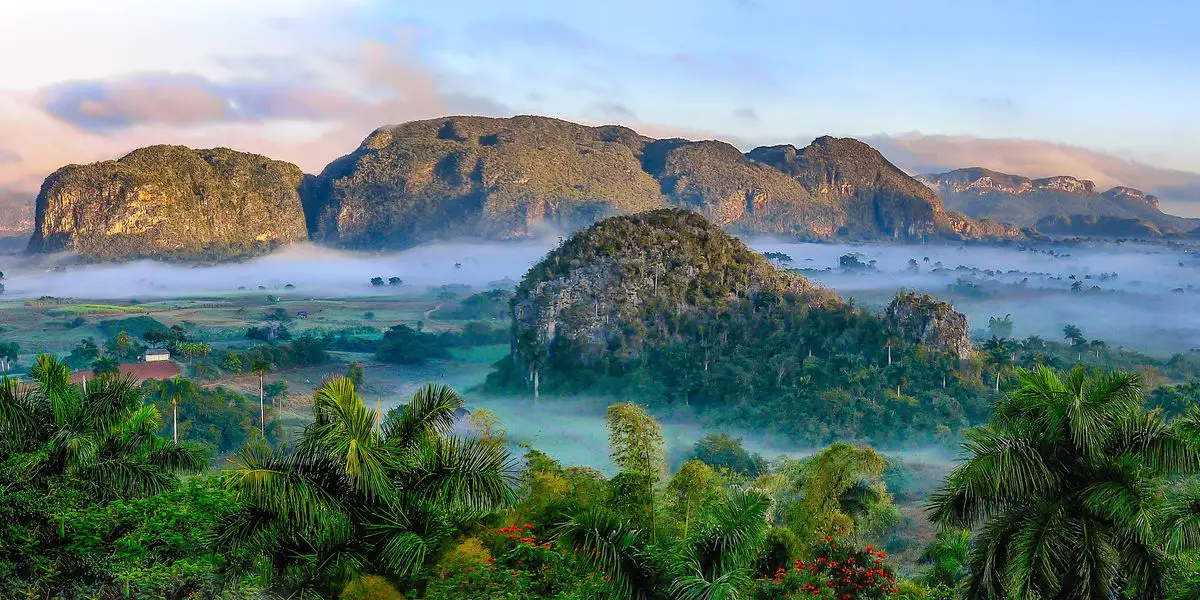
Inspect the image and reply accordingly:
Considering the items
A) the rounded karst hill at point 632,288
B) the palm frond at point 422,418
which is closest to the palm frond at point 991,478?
the palm frond at point 422,418

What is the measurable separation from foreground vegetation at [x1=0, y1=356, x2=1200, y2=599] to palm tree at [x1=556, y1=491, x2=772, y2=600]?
26 millimetres

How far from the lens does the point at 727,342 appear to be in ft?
190

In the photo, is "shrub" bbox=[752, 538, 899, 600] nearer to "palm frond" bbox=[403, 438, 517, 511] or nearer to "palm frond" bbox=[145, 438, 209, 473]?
"palm frond" bbox=[403, 438, 517, 511]

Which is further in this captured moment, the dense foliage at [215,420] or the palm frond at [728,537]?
the dense foliage at [215,420]

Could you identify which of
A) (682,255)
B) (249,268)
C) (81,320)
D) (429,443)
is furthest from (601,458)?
(249,268)

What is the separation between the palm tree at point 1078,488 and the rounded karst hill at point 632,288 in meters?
47.2

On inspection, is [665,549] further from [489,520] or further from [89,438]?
[89,438]

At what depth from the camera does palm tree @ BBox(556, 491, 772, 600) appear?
36.2 ft

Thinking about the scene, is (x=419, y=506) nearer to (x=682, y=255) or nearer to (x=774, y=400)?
(x=774, y=400)

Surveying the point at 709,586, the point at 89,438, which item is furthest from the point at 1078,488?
the point at 89,438

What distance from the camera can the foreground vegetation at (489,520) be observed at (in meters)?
10.0

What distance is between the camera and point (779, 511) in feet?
81.0

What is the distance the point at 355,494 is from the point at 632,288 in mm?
48806

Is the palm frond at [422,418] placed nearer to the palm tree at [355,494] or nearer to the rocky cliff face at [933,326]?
the palm tree at [355,494]
